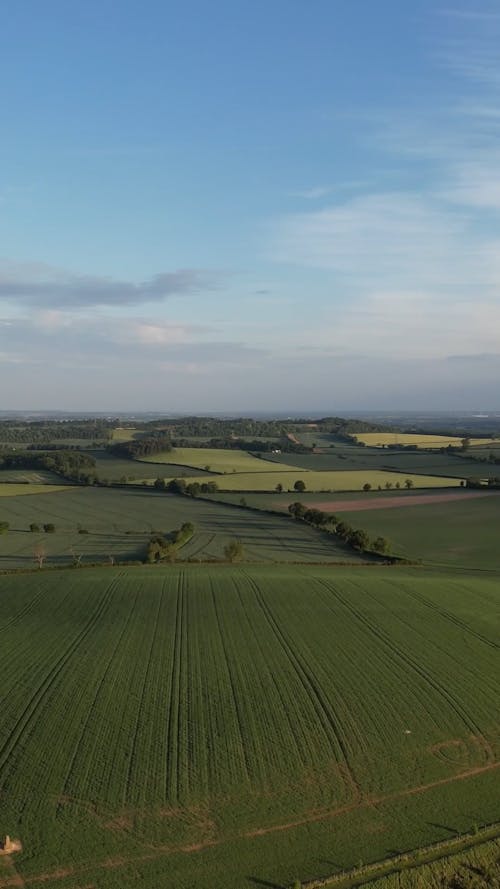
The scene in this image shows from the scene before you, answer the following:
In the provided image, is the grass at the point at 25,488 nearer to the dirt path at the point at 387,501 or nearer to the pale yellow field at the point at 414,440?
the dirt path at the point at 387,501

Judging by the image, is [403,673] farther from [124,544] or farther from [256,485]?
[256,485]

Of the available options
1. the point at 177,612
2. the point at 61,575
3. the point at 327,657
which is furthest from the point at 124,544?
the point at 327,657

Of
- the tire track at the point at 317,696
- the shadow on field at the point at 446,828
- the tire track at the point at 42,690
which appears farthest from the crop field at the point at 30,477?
the shadow on field at the point at 446,828

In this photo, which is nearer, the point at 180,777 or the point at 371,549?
the point at 180,777

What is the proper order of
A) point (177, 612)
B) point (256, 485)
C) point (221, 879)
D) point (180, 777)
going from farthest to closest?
point (256, 485)
point (177, 612)
point (180, 777)
point (221, 879)

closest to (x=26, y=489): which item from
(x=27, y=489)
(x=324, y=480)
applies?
(x=27, y=489)

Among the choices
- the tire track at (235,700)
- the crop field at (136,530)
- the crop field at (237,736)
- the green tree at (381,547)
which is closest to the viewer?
the crop field at (237,736)
